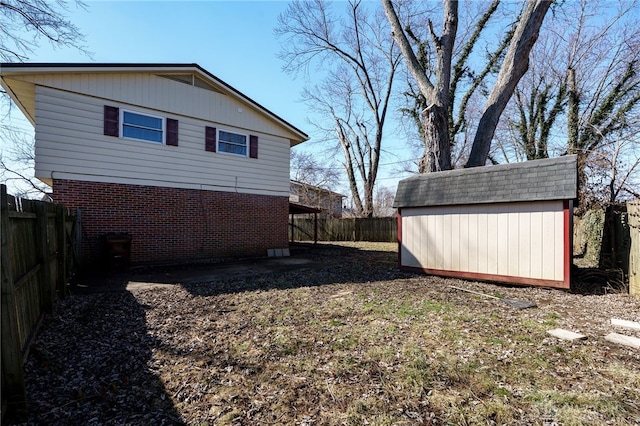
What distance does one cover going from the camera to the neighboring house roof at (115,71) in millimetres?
7547

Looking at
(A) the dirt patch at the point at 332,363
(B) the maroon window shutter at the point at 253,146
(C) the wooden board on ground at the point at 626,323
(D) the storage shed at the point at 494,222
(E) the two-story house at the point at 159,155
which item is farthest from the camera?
(B) the maroon window shutter at the point at 253,146

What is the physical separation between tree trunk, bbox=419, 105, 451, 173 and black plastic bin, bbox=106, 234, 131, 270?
9.20 m

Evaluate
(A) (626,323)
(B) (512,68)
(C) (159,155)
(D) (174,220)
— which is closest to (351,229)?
(D) (174,220)

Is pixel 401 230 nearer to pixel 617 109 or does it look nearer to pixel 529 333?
pixel 529 333

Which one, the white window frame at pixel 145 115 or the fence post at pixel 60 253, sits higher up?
the white window frame at pixel 145 115

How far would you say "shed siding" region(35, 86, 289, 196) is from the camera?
26.1 feet

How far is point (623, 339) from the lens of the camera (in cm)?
343

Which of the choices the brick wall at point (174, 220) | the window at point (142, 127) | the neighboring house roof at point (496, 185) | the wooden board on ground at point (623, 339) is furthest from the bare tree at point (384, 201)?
the wooden board on ground at point (623, 339)

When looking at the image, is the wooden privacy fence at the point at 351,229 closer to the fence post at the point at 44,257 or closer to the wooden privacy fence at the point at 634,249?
the wooden privacy fence at the point at 634,249

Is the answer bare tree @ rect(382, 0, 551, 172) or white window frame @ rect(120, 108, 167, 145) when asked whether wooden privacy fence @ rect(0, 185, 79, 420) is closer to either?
white window frame @ rect(120, 108, 167, 145)

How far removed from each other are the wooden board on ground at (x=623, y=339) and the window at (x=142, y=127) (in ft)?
35.3

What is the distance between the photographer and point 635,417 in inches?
85.7

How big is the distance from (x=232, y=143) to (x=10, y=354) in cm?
946

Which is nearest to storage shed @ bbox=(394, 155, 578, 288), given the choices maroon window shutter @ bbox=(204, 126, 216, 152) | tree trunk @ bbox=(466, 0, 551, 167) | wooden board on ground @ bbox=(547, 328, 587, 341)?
wooden board on ground @ bbox=(547, 328, 587, 341)
